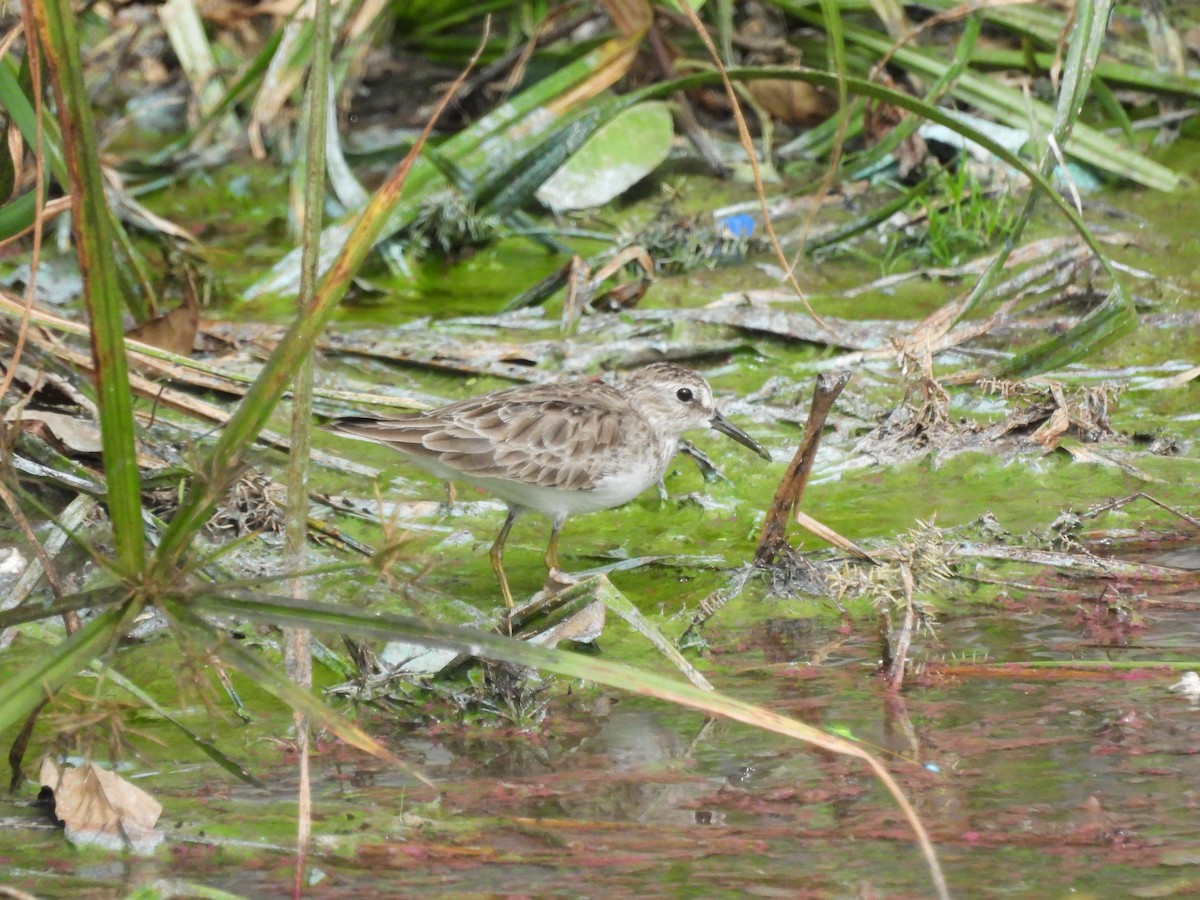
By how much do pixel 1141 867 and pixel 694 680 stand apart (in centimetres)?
109

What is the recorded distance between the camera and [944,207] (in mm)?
7859

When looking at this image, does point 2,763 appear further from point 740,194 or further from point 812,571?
point 740,194

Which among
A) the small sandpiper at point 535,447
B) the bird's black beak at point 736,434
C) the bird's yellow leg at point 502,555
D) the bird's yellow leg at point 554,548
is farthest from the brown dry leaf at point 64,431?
the bird's black beak at point 736,434

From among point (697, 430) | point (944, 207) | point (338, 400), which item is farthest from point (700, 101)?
point (338, 400)

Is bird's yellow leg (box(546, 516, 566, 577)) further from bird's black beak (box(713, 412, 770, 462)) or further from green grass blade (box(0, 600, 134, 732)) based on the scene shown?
green grass blade (box(0, 600, 134, 732))

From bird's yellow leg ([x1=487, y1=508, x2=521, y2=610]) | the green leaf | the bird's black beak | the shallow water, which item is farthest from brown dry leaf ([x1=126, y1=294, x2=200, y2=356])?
the green leaf

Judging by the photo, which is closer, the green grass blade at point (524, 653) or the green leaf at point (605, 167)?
the green grass blade at point (524, 653)

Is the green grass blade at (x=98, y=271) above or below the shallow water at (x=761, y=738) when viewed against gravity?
above

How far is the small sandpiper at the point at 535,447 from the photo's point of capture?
542 cm

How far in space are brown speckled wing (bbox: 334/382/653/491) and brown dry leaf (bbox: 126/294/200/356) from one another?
1.21m

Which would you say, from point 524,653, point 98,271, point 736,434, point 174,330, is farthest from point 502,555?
point 98,271

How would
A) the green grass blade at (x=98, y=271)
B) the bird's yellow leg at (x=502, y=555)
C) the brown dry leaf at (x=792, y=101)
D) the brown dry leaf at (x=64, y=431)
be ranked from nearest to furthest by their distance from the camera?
the green grass blade at (x=98, y=271) → the bird's yellow leg at (x=502, y=555) → the brown dry leaf at (x=64, y=431) → the brown dry leaf at (x=792, y=101)

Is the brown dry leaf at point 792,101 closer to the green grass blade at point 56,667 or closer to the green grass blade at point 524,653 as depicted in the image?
the green grass blade at point 524,653

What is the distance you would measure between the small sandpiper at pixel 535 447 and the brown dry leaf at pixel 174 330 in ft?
3.90
